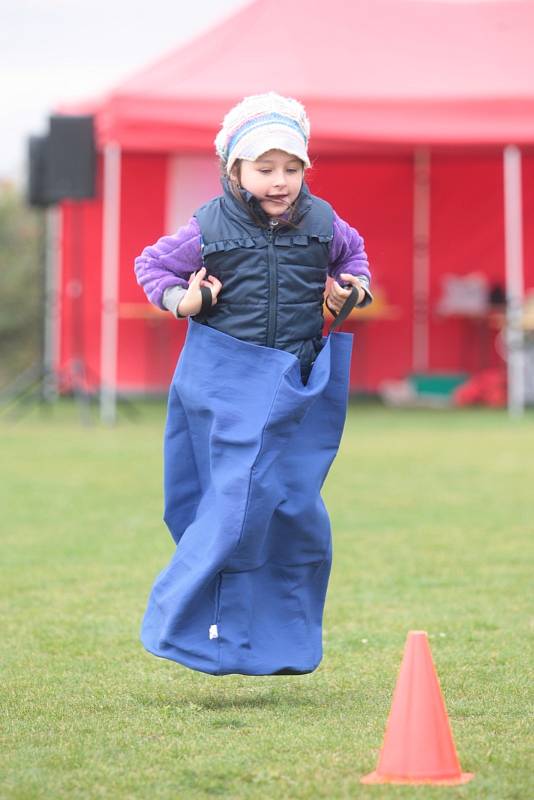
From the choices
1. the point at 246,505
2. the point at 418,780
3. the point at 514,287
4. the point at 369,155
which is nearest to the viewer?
the point at 418,780

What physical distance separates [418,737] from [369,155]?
1252cm

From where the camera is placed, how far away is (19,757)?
3584 millimetres

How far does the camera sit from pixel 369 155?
15453 millimetres

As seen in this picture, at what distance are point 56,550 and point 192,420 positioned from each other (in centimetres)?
303

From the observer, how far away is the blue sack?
4.04m

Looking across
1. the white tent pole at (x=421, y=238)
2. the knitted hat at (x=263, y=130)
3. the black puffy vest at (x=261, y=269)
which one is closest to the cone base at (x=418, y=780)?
the black puffy vest at (x=261, y=269)

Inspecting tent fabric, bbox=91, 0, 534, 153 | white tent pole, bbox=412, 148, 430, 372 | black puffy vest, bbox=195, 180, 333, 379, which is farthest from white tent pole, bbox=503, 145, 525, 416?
black puffy vest, bbox=195, 180, 333, 379

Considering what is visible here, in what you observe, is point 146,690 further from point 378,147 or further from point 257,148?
point 378,147

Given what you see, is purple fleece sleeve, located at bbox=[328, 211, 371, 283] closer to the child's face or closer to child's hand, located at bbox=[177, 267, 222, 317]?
the child's face

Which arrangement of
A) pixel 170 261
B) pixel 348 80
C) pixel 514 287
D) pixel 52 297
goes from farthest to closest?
pixel 52 297
pixel 514 287
pixel 348 80
pixel 170 261

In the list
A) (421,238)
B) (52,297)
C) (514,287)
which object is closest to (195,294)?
(514,287)

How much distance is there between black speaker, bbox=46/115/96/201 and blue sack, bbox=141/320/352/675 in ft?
30.7

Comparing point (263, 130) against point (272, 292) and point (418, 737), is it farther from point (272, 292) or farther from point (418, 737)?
point (418, 737)

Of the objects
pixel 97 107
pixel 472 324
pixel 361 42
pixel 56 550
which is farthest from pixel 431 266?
pixel 56 550
